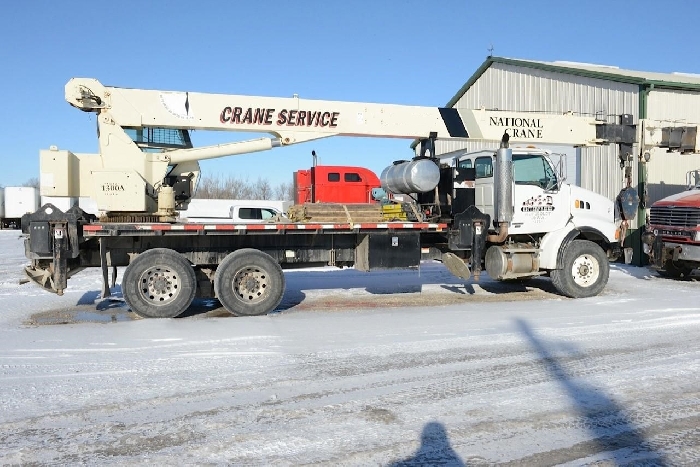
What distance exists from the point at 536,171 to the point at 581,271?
81.6 inches

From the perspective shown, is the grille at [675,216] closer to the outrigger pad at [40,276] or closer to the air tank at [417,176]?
the air tank at [417,176]

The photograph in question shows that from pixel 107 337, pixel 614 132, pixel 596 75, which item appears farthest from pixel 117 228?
pixel 596 75

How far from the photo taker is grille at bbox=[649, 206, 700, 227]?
515 inches

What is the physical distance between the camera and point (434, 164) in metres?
10.5

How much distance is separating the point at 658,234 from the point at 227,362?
1154 centimetres

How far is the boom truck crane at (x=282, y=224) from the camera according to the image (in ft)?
29.4

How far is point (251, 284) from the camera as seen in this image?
9336mm

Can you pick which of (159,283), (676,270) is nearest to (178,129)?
(159,283)

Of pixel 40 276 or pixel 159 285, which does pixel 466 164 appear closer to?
pixel 159 285

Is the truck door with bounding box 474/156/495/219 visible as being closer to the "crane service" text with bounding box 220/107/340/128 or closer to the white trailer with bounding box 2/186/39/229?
the "crane service" text with bounding box 220/107/340/128

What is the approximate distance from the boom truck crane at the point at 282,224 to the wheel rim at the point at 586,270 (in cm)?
2

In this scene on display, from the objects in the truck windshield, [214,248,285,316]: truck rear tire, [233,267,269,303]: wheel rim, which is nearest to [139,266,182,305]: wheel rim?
[214,248,285,316]: truck rear tire

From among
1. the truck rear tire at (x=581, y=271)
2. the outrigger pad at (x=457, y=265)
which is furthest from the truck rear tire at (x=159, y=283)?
the truck rear tire at (x=581, y=271)

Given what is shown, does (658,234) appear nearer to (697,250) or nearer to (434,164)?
(697,250)
